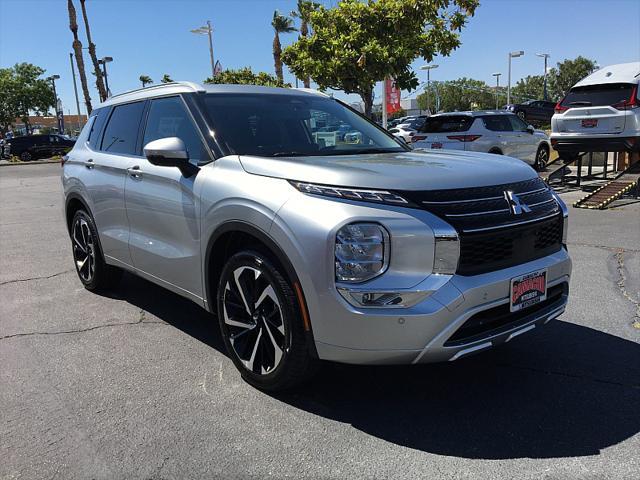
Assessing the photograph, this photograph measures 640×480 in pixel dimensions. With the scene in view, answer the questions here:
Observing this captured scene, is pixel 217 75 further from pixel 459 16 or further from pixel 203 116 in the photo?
pixel 203 116

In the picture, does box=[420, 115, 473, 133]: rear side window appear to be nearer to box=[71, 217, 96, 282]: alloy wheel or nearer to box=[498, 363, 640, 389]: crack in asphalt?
box=[71, 217, 96, 282]: alloy wheel

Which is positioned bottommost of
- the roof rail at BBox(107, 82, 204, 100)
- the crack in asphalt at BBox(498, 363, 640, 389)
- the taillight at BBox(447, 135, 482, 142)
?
the crack in asphalt at BBox(498, 363, 640, 389)

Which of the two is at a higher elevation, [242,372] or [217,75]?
[217,75]

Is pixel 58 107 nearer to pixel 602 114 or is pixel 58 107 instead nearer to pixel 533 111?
pixel 533 111

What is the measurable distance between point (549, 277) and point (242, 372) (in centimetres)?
189

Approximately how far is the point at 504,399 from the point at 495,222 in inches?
41.7

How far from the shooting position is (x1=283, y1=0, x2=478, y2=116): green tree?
12766 mm

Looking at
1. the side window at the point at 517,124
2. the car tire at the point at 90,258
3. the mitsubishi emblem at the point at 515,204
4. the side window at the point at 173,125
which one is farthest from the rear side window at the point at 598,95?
the car tire at the point at 90,258

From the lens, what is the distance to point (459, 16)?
13227mm

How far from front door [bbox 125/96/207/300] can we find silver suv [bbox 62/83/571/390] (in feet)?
0.05

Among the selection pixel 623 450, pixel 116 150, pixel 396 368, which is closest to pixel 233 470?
pixel 396 368

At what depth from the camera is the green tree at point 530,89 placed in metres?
87.9

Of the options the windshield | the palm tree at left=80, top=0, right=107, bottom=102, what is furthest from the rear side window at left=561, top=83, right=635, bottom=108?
the palm tree at left=80, top=0, right=107, bottom=102

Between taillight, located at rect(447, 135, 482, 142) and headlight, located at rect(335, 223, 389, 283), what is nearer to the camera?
headlight, located at rect(335, 223, 389, 283)
